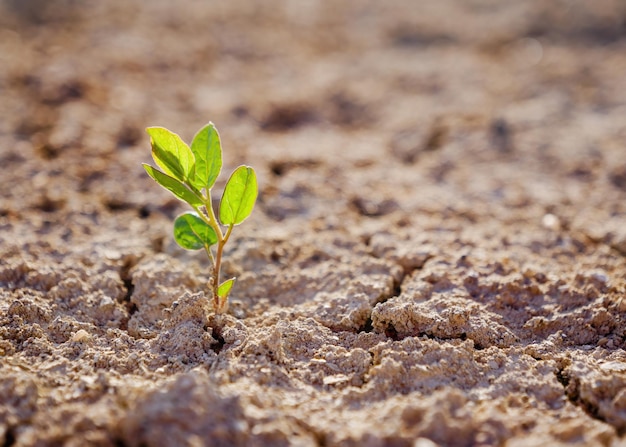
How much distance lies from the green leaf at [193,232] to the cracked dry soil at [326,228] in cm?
15

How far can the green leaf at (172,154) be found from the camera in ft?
4.56

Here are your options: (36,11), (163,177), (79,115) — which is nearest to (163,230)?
(163,177)

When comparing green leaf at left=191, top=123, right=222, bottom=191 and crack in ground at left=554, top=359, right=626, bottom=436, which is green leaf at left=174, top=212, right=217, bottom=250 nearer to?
green leaf at left=191, top=123, right=222, bottom=191

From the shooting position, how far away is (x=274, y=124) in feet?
8.54

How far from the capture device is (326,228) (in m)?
1.98

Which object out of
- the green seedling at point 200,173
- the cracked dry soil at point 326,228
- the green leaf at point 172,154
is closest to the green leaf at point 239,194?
the green seedling at point 200,173

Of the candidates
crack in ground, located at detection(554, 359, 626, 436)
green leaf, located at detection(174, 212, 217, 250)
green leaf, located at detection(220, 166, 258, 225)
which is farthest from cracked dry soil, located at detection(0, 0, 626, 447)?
green leaf, located at detection(220, 166, 258, 225)

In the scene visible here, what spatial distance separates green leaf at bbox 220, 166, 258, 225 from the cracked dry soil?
268 millimetres

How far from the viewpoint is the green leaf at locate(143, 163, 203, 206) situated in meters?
1.40

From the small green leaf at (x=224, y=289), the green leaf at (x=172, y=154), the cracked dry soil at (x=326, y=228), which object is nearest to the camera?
the cracked dry soil at (x=326, y=228)

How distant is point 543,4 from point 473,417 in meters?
3.05

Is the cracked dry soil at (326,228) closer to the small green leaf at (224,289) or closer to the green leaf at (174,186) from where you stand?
the small green leaf at (224,289)

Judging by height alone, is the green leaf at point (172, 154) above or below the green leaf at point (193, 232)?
above

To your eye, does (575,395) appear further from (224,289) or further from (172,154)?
(172,154)
